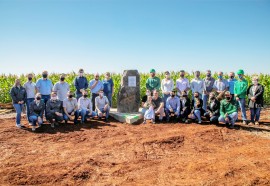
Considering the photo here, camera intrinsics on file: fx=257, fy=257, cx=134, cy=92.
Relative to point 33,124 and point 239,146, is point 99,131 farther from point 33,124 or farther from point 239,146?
point 239,146

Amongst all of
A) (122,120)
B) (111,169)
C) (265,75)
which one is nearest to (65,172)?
(111,169)

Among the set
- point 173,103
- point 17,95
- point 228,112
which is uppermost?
point 17,95

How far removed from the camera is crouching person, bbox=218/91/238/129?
9.04 m

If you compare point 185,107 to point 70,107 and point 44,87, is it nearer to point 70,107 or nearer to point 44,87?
point 70,107

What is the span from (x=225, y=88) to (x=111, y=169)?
687 centimetres

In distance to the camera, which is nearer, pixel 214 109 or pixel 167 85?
pixel 214 109

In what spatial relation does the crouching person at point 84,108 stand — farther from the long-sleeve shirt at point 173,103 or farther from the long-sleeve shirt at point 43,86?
the long-sleeve shirt at point 173,103

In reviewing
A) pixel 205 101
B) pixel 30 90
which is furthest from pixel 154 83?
pixel 30 90

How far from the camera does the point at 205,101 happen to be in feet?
35.3

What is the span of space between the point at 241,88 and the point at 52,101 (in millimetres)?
7149

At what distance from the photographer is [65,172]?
17.1 feet

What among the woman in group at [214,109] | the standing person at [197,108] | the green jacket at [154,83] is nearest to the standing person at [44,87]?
the green jacket at [154,83]

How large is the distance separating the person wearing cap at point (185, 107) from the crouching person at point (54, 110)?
4.65m

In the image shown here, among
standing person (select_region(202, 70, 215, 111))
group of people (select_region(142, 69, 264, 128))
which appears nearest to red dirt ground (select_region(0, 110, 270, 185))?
group of people (select_region(142, 69, 264, 128))
